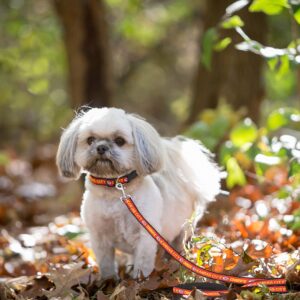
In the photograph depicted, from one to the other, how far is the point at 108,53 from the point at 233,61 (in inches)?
74.1

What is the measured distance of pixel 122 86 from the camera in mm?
14961

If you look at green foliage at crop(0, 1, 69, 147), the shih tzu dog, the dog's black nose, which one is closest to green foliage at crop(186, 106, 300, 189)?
the shih tzu dog

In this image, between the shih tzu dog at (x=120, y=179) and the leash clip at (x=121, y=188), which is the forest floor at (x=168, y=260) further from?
the leash clip at (x=121, y=188)

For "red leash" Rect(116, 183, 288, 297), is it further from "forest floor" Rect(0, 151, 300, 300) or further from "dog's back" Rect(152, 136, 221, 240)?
"dog's back" Rect(152, 136, 221, 240)

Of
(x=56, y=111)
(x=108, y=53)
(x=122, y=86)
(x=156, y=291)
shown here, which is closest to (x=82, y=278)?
(x=156, y=291)

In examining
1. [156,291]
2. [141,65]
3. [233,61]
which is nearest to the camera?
[156,291]

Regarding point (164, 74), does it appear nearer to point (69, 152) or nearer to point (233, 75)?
point (233, 75)

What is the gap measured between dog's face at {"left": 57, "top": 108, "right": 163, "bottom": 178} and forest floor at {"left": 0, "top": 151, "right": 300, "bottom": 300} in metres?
0.61

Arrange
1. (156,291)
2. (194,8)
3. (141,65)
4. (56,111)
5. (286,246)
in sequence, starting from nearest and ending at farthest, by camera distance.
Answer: (156,291) < (286,246) < (56,111) < (194,8) < (141,65)

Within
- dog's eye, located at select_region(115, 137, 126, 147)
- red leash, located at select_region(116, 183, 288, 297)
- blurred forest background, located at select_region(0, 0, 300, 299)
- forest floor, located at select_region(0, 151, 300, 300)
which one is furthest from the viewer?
blurred forest background, located at select_region(0, 0, 300, 299)

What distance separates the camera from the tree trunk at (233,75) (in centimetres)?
748

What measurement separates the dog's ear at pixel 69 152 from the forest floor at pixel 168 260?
62 cm

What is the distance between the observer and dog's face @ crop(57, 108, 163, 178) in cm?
370

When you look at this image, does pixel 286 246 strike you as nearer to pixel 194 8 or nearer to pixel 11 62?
pixel 11 62
